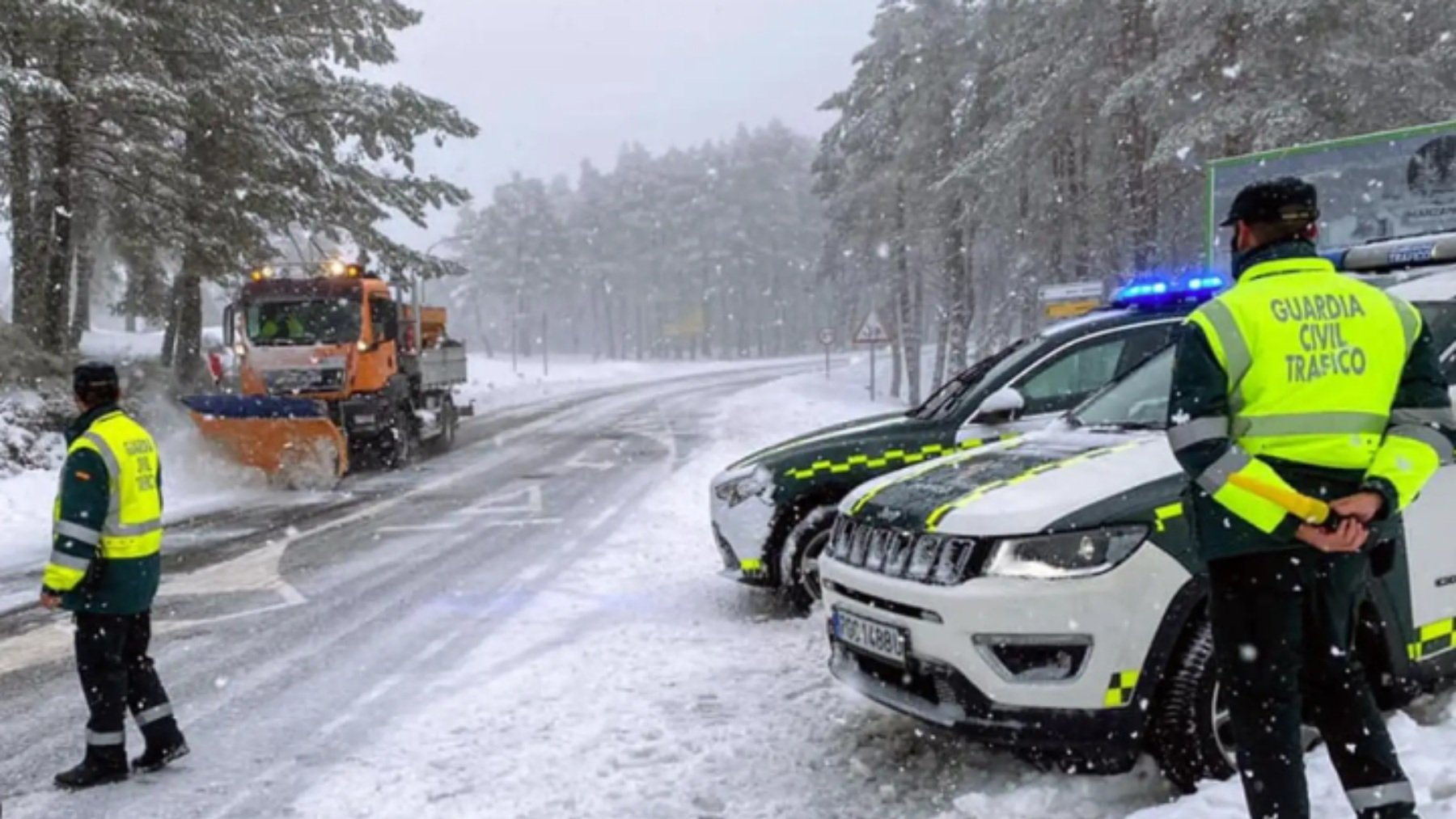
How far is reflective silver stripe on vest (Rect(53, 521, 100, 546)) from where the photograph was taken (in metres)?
4.82

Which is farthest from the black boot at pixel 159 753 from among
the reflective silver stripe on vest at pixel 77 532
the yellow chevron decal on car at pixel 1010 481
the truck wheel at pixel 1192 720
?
the truck wheel at pixel 1192 720

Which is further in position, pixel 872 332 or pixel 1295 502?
pixel 872 332

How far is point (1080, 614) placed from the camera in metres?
3.80

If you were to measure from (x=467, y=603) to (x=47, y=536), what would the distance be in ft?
21.6

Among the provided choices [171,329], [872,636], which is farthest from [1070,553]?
[171,329]

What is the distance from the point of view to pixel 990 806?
4.02 meters

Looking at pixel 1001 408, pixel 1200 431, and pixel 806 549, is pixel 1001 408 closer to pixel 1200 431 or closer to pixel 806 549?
pixel 806 549

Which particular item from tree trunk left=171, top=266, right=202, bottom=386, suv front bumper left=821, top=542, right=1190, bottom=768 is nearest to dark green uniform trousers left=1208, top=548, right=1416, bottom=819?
suv front bumper left=821, top=542, right=1190, bottom=768

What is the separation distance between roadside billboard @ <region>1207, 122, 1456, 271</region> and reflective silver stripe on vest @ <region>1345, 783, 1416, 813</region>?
9.06 m

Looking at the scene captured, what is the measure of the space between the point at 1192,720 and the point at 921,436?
322 centimetres

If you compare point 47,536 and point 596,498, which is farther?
point 596,498

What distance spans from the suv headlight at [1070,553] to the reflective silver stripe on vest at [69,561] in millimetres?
3671

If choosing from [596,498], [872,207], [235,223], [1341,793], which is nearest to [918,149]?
[872,207]

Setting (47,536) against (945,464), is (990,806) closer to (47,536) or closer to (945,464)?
(945,464)
